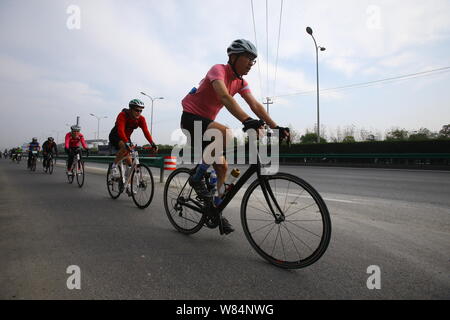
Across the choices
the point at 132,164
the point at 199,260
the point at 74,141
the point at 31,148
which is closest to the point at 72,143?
the point at 74,141

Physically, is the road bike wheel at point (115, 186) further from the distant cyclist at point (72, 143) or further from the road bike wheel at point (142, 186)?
the distant cyclist at point (72, 143)

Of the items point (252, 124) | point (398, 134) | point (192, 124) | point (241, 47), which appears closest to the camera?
point (252, 124)

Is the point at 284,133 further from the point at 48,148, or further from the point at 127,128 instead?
the point at 48,148

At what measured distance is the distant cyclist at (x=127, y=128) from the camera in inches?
210

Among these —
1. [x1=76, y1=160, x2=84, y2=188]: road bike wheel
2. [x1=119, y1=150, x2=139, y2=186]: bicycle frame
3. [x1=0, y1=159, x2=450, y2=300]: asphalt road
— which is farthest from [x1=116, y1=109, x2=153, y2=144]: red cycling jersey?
[x1=76, y1=160, x2=84, y2=188]: road bike wheel

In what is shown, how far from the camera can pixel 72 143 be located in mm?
9008

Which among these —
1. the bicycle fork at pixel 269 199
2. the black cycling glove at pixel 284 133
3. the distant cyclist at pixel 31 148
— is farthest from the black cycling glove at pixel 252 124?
the distant cyclist at pixel 31 148

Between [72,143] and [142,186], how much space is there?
5.55 meters

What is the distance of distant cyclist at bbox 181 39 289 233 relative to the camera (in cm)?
272

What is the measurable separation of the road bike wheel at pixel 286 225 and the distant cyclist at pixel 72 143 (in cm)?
791
